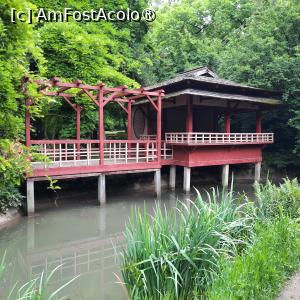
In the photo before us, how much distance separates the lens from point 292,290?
11.1ft

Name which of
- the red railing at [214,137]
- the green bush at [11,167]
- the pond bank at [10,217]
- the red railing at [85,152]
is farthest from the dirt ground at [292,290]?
the red railing at [214,137]

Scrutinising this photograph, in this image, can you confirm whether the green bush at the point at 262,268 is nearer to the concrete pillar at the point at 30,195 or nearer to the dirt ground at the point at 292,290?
the dirt ground at the point at 292,290

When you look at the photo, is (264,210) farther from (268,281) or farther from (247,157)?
(247,157)

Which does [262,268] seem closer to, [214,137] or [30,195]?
[30,195]

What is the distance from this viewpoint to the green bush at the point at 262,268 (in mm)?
3029

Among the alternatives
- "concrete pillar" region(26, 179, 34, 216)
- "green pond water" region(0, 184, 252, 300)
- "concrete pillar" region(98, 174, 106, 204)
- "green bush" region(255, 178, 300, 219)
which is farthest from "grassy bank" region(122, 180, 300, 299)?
"concrete pillar" region(98, 174, 106, 204)

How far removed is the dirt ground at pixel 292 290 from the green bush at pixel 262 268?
0.20 feet

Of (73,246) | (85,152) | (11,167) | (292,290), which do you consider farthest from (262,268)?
(85,152)

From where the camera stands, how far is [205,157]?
12914 millimetres

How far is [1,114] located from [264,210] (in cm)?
492

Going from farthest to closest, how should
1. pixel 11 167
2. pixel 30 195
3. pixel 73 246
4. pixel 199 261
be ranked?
pixel 30 195, pixel 73 246, pixel 11 167, pixel 199 261

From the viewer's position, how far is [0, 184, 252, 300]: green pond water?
513cm

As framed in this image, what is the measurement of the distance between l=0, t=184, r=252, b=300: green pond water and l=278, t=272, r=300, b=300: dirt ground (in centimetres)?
231

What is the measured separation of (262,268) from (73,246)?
4.87m
